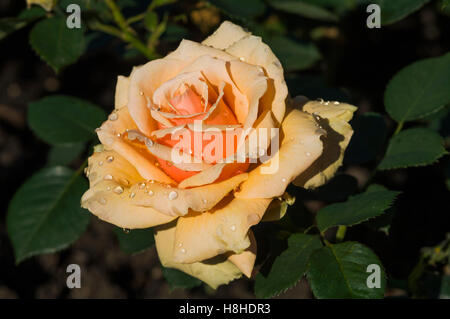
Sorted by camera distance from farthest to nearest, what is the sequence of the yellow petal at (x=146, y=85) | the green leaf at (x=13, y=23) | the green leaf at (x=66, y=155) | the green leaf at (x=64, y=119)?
the green leaf at (x=66, y=155), the green leaf at (x=64, y=119), the green leaf at (x=13, y=23), the yellow petal at (x=146, y=85)

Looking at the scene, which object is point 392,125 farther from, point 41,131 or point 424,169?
point 41,131

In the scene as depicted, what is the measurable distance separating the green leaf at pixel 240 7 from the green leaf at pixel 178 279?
2.37 ft

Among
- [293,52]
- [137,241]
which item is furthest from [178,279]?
[293,52]

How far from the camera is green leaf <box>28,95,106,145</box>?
4.83ft

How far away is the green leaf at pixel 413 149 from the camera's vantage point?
1.10 metres

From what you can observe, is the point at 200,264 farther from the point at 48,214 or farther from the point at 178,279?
the point at 48,214

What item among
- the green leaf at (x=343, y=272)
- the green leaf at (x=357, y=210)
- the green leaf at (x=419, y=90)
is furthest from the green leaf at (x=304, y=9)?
the green leaf at (x=343, y=272)

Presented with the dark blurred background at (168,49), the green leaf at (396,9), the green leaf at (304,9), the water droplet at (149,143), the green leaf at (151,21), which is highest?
the green leaf at (396,9)

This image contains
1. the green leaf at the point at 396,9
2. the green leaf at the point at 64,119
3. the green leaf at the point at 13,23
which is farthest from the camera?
the green leaf at the point at 64,119

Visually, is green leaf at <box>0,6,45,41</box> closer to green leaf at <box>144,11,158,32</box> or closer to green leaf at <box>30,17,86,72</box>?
green leaf at <box>30,17,86,72</box>

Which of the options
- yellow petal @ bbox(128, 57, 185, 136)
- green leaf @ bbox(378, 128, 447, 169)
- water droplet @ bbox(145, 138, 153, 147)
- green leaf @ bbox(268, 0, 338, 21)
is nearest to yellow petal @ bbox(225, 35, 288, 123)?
yellow petal @ bbox(128, 57, 185, 136)

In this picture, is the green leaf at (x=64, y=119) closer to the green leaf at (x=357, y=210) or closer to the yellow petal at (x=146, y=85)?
the yellow petal at (x=146, y=85)

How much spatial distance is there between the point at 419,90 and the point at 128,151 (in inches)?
31.9

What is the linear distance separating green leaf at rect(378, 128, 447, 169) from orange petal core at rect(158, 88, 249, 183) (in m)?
0.45
